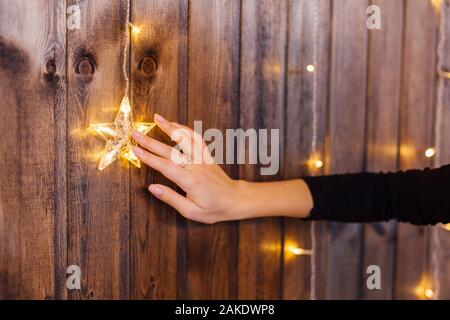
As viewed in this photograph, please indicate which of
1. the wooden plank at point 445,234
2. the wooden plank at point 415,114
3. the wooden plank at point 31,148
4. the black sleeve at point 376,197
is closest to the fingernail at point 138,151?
the wooden plank at point 31,148

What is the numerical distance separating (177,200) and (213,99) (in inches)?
12.4

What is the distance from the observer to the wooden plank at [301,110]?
1279 mm

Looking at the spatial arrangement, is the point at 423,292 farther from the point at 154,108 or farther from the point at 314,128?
the point at 154,108

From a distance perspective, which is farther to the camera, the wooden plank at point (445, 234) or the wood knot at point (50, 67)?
the wooden plank at point (445, 234)

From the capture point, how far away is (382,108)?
1.37m

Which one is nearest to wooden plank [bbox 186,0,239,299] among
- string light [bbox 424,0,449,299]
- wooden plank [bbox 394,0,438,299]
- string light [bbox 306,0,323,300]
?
string light [bbox 306,0,323,300]

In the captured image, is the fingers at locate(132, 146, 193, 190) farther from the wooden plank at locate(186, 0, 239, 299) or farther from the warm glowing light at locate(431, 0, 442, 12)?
the warm glowing light at locate(431, 0, 442, 12)

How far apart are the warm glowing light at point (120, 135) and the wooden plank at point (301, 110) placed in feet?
1.51

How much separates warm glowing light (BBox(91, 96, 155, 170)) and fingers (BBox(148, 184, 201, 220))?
75mm

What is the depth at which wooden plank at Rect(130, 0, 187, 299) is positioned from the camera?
1.16 meters

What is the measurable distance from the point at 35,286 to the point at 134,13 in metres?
0.74

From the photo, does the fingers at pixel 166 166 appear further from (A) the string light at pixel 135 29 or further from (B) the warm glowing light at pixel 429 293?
(B) the warm glowing light at pixel 429 293

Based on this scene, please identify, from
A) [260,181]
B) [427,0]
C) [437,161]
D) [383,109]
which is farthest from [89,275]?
[427,0]

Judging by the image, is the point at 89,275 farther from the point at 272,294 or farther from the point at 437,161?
the point at 437,161
